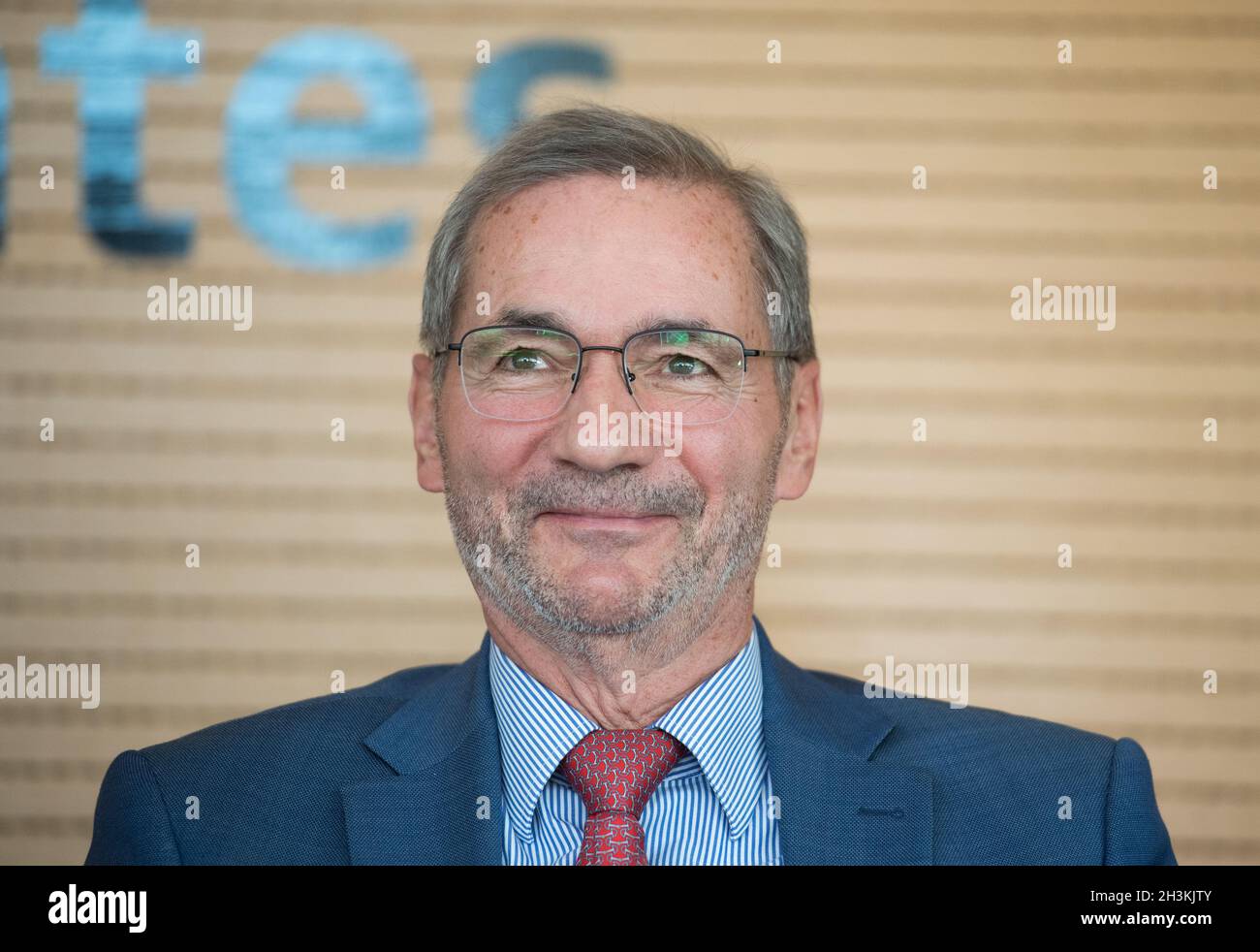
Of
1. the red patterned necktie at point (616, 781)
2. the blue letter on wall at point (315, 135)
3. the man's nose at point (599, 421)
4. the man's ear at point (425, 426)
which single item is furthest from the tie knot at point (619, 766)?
the blue letter on wall at point (315, 135)

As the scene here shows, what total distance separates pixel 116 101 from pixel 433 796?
3.65 m

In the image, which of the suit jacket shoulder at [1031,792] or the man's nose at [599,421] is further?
the suit jacket shoulder at [1031,792]

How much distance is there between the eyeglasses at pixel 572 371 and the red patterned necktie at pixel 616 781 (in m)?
0.51

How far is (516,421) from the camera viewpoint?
2129mm

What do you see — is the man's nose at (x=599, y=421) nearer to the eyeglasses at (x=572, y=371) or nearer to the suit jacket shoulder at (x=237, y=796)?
the eyeglasses at (x=572, y=371)

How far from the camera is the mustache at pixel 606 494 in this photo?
2.08 metres

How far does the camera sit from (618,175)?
7.35 ft

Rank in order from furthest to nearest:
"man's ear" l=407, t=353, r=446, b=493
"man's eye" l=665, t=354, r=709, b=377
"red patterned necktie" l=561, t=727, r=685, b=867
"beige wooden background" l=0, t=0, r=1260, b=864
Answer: "beige wooden background" l=0, t=0, r=1260, b=864 < "man's ear" l=407, t=353, r=446, b=493 < "man's eye" l=665, t=354, r=709, b=377 < "red patterned necktie" l=561, t=727, r=685, b=867

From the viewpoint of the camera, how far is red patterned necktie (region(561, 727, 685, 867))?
2.04 meters

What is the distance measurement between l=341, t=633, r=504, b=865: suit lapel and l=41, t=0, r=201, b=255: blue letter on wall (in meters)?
3.15

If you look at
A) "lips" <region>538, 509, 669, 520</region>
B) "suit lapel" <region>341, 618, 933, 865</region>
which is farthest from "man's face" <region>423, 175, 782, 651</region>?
"suit lapel" <region>341, 618, 933, 865</region>

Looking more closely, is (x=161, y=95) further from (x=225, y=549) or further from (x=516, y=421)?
(x=516, y=421)

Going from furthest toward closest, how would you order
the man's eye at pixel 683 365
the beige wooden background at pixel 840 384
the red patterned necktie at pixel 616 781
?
the beige wooden background at pixel 840 384
the man's eye at pixel 683 365
the red patterned necktie at pixel 616 781

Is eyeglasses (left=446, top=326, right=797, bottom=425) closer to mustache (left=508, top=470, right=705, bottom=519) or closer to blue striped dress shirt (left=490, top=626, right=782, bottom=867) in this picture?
mustache (left=508, top=470, right=705, bottom=519)
